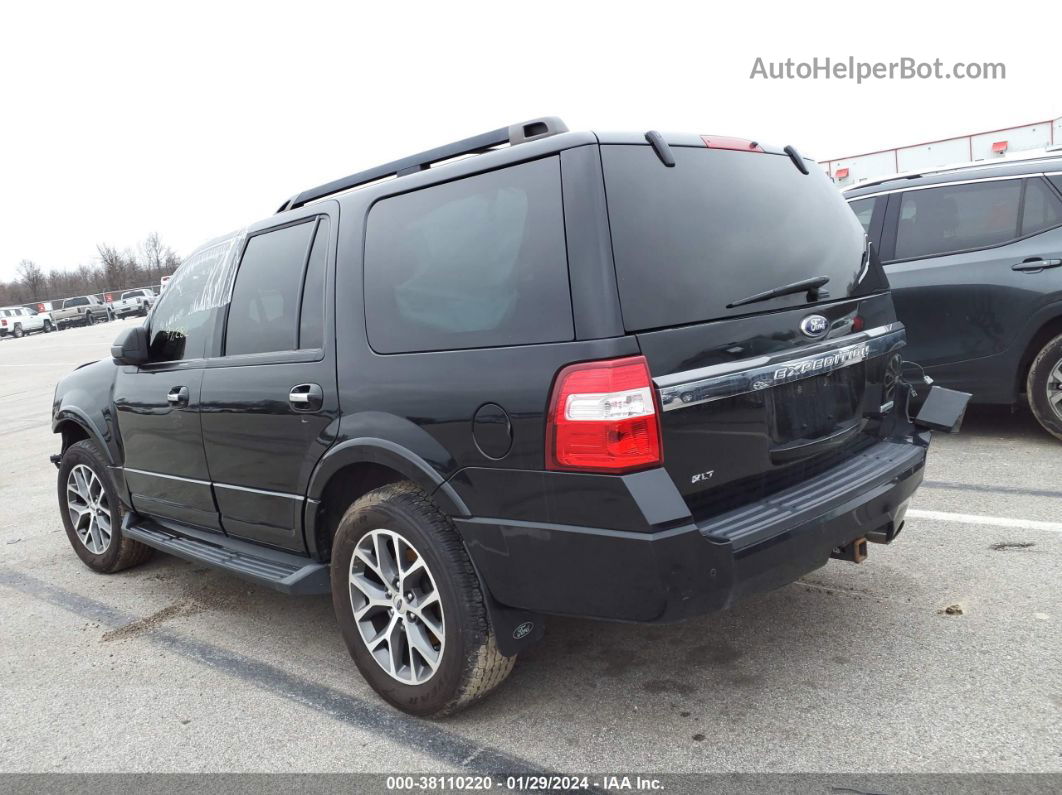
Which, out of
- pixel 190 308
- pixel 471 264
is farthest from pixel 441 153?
pixel 190 308

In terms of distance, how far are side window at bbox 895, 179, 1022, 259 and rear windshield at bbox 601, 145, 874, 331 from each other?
3.34 meters

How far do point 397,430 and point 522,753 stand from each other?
112cm

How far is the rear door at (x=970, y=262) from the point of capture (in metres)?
5.68

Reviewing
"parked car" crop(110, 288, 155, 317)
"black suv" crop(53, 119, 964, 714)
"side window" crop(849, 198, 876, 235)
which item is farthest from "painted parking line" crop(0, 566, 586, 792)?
"parked car" crop(110, 288, 155, 317)

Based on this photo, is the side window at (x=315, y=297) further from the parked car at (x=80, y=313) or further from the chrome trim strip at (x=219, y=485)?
the parked car at (x=80, y=313)

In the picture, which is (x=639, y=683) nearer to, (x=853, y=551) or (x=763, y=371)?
(x=853, y=551)

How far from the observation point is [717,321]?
269 cm

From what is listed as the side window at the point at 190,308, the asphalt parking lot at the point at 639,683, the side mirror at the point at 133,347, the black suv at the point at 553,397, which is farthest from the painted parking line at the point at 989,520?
the side mirror at the point at 133,347

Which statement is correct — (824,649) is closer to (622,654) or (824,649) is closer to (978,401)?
(622,654)

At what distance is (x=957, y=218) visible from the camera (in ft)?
20.1

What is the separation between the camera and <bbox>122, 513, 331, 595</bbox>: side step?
11.2ft

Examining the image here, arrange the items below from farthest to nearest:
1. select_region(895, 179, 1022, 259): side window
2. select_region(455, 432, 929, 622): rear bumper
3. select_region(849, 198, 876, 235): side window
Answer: select_region(849, 198, 876, 235): side window
select_region(895, 179, 1022, 259): side window
select_region(455, 432, 929, 622): rear bumper

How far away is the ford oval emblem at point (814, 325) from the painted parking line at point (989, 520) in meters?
2.11

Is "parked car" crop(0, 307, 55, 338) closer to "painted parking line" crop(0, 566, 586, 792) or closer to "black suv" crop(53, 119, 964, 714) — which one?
"painted parking line" crop(0, 566, 586, 792)
